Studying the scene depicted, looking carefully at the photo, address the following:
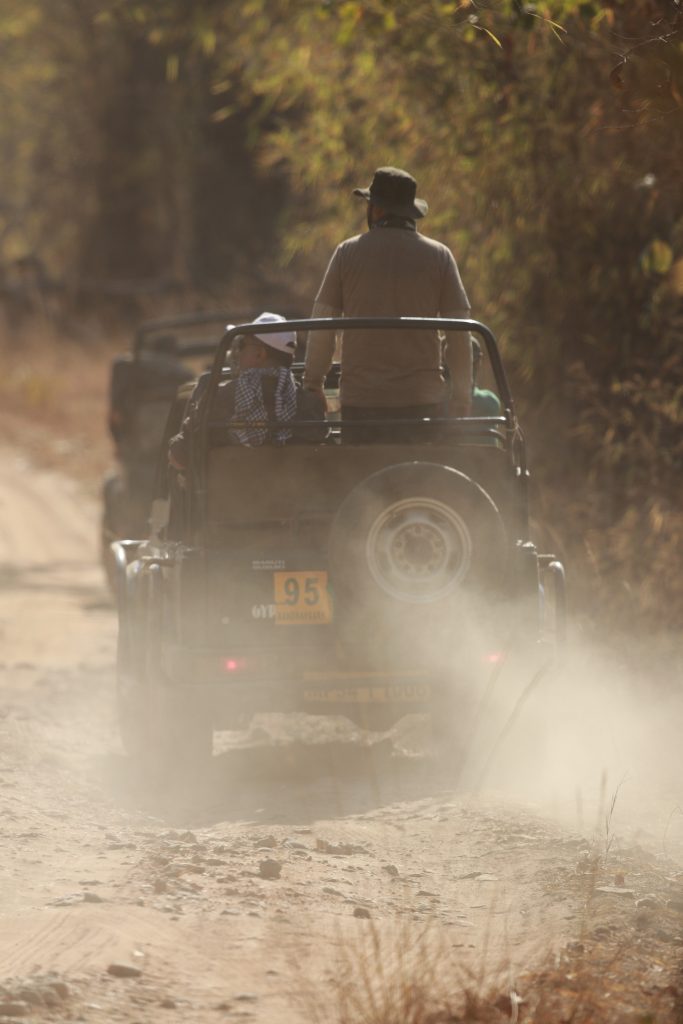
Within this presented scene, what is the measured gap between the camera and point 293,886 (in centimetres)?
548

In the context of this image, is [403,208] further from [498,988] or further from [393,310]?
[498,988]

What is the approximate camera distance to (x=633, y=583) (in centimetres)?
983

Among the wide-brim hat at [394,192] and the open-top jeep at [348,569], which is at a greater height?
the wide-brim hat at [394,192]

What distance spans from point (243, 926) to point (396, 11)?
6655 millimetres

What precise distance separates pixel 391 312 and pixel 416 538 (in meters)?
1.25

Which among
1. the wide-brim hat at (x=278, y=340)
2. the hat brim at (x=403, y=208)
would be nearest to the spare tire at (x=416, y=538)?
the wide-brim hat at (x=278, y=340)

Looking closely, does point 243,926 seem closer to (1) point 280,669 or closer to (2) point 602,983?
(2) point 602,983

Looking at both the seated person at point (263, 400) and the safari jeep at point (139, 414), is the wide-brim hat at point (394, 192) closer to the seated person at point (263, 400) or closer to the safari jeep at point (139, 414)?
the seated person at point (263, 400)

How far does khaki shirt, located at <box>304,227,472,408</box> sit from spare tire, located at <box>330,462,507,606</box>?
787mm

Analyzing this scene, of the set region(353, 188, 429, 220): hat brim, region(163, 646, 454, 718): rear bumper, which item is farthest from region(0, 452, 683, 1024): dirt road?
region(353, 188, 429, 220): hat brim

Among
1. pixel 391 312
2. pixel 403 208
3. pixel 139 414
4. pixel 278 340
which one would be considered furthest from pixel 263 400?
pixel 139 414

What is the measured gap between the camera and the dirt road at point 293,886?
14.6 feet

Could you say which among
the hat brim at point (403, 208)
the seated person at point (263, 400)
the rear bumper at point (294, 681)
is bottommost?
the rear bumper at point (294, 681)

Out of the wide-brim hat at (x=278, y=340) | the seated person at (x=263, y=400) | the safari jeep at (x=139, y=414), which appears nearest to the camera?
the seated person at (x=263, y=400)
